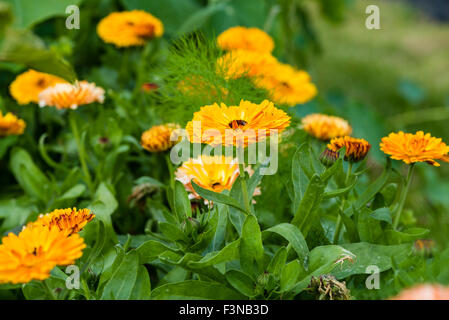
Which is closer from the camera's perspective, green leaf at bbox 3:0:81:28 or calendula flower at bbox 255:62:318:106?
calendula flower at bbox 255:62:318:106

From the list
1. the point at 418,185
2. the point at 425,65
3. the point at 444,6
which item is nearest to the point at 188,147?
the point at 418,185

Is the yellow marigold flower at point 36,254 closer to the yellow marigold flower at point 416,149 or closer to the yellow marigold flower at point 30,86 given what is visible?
the yellow marigold flower at point 416,149

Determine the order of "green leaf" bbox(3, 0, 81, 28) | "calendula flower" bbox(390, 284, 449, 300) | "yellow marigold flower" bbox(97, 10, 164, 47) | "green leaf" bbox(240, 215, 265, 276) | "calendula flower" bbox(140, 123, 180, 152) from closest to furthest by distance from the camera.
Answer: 1. "calendula flower" bbox(390, 284, 449, 300)
2. "green leaf" bbox(240, 215, 265, 276)
3. "calendula flower" bbox(140, 123, 180, 152)
4. "yellow marigold flower" bbox(97, 10, 164, 47)
5. "green leaf" bbox(3, 0, 81, 28)

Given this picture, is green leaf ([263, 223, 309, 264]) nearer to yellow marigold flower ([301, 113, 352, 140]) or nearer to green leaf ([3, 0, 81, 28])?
yellow marigold flower ([301, 113, 352, 140])

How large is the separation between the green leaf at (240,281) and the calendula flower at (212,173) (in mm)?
93

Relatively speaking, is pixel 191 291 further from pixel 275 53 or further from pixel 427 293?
pixel 275 53

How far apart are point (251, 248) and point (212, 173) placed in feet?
0.33

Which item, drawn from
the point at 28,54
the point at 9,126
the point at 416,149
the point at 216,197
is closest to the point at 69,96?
the point at 9,126

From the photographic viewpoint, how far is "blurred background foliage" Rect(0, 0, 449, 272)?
0.77m

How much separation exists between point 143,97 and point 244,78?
1.05 feet

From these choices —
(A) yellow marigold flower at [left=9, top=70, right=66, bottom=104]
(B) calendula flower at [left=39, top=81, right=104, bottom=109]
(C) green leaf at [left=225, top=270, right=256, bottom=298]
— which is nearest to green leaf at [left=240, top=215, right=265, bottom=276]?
(C) green leaf at [left=225, top=270, right=256, bottom=298]

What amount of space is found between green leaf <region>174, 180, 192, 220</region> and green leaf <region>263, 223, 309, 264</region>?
9cm

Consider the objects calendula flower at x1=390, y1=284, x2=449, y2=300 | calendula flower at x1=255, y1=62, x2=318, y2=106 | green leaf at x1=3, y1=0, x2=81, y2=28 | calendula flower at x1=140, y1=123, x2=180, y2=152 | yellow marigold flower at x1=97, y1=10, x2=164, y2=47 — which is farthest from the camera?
green leaf at x1=3, y1=0, x2=81, y2=28

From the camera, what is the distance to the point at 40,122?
0.89 metres
